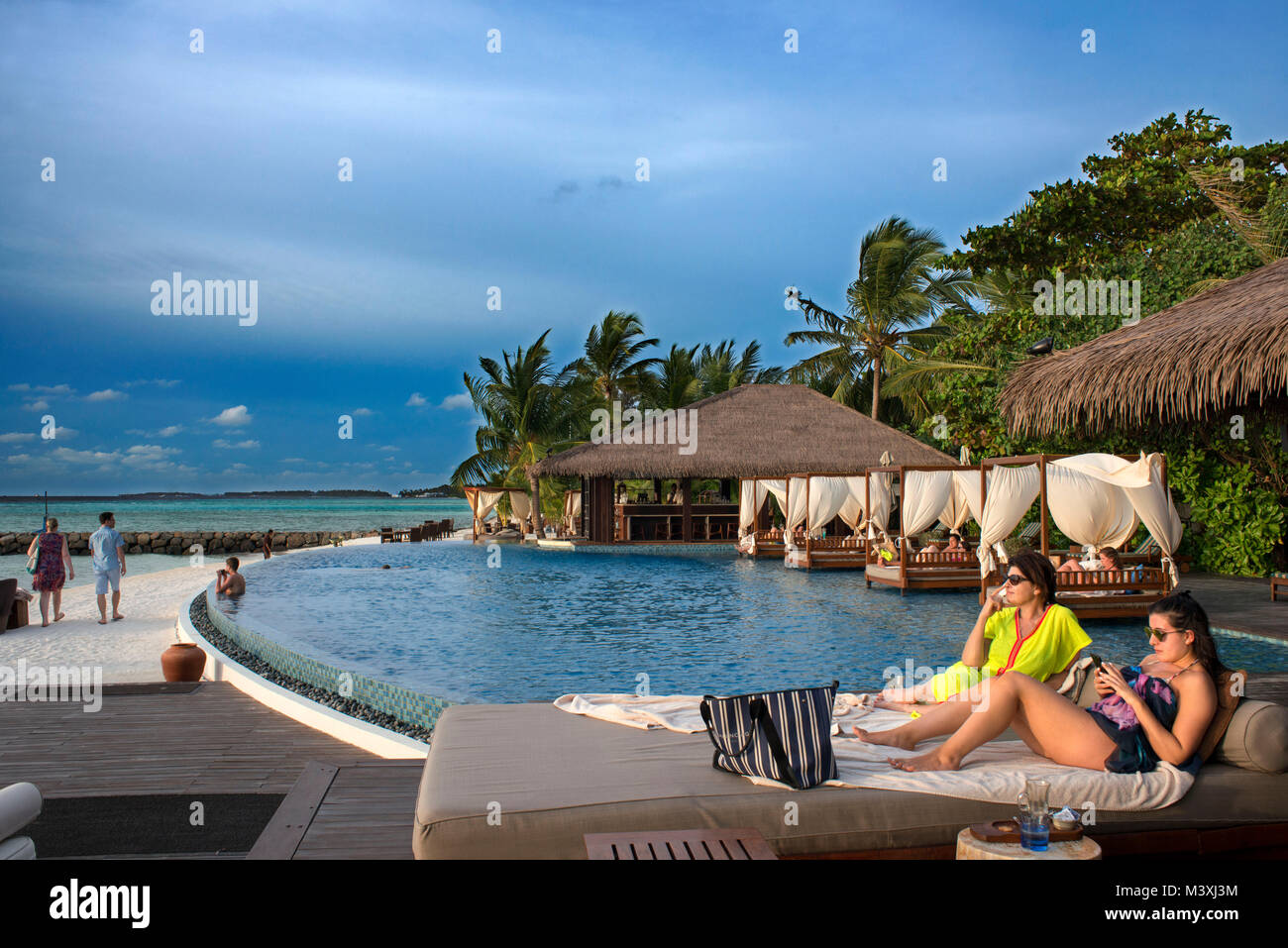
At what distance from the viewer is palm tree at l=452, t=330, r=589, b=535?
2338 cm

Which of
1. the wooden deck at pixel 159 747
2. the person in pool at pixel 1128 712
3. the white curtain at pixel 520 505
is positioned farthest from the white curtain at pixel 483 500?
the person in pool at pixel 1128 712

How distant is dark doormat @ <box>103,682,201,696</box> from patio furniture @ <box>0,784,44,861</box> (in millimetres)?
4051

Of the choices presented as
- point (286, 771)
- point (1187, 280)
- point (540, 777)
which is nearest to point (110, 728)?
point (286, 771)

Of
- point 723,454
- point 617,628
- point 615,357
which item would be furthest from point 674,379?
point 617,628

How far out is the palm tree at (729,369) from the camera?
29.8 metres

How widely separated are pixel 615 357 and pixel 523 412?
12.8ft

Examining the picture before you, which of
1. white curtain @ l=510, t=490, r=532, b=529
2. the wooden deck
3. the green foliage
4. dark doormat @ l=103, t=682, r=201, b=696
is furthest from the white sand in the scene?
the green foliage

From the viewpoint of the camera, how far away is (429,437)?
37.4m

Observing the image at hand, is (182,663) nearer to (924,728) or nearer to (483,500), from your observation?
(924,728)

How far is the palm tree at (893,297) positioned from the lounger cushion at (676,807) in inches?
822

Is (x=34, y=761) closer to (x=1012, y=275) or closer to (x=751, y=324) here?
A: (x=1012, y=275)

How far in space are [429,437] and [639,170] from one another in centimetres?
2654
